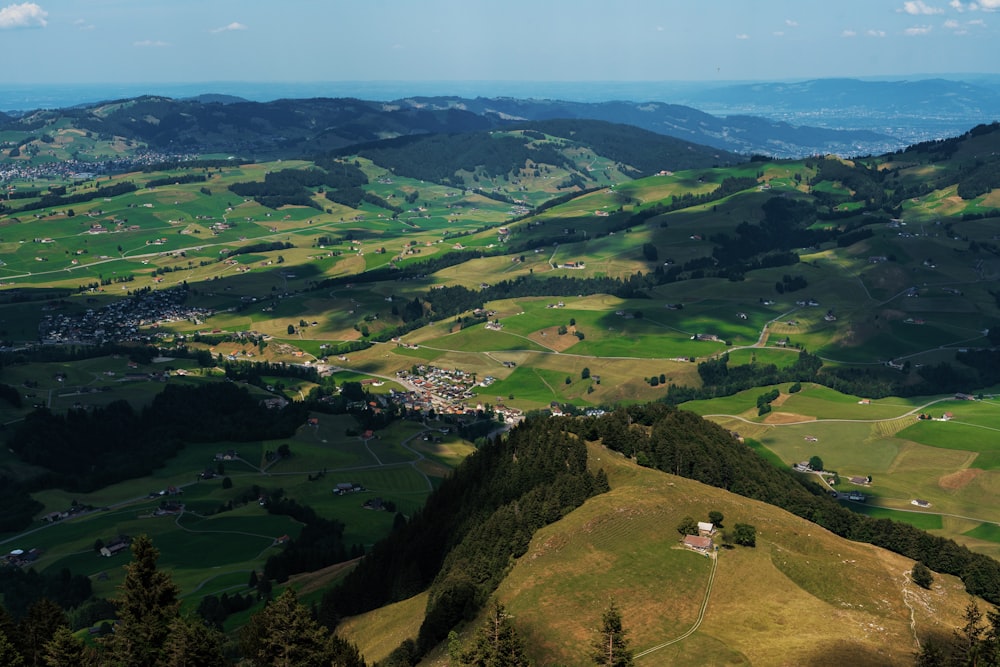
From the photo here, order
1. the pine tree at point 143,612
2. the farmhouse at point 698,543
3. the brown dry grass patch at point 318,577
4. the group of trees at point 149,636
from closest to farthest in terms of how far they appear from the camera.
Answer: the group of trees at point 149,636, the pine tree at point 143,612, the farmhouse at point 698,543, the brown dry grass patch at point 318,577

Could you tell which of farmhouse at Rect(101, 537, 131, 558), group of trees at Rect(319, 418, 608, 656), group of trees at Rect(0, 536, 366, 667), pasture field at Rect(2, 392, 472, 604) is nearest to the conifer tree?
group of trees at Rect(0, 536, 366, 667)

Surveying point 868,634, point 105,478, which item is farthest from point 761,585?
point 105,478

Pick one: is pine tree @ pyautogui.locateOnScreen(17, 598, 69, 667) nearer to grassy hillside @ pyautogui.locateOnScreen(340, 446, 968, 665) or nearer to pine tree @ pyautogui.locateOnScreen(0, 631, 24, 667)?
pine tree @ pyautogui.locateOnScreen(0, 631, 24, 667)

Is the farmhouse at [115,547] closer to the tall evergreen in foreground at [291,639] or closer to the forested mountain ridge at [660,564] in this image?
the forested mountain ridge at [660,564]

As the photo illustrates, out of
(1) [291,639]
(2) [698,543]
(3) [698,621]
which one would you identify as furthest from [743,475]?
(1) [291,639]

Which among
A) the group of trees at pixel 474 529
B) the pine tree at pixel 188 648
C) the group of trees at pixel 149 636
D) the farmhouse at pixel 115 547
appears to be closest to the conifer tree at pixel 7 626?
the group of trees at pixel 149 636

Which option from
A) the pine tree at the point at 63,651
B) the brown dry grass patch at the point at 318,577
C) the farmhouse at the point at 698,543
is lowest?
the brown dry grass patch at the point at 318,577

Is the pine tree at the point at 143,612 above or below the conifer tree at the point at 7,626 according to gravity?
above
